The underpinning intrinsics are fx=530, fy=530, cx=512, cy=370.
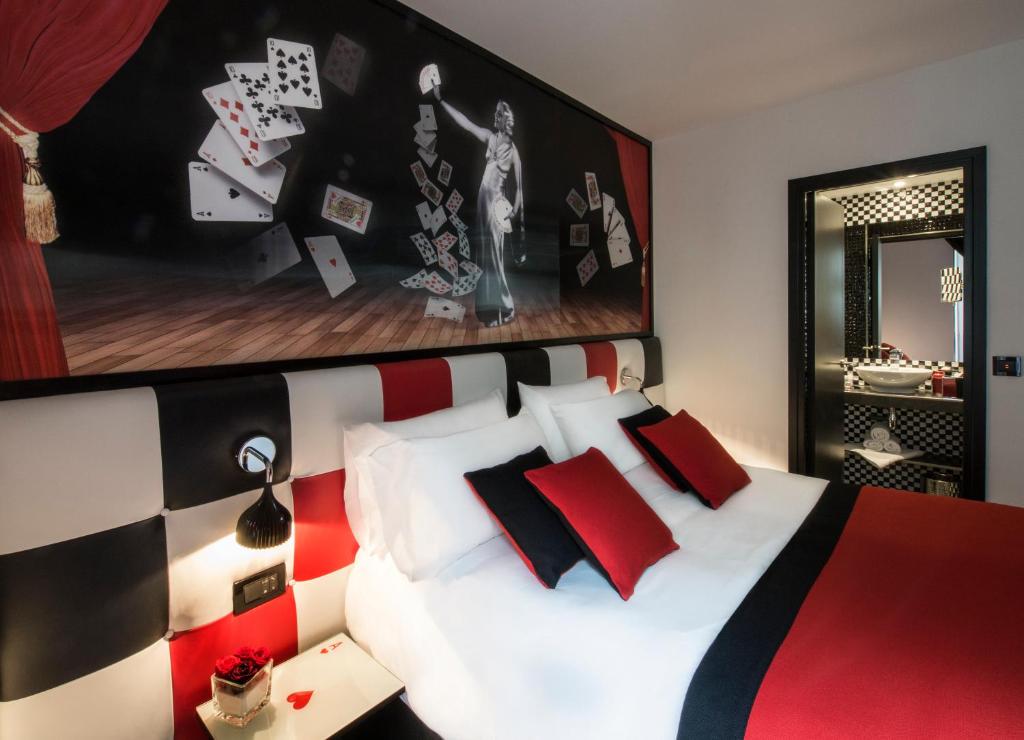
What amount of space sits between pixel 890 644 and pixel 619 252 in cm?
255

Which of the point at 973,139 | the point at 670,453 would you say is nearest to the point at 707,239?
the point at 973,139

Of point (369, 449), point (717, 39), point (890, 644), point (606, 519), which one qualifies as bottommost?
point (890, 644)

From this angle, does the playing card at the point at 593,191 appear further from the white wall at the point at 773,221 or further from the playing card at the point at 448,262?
the playing card at the point at 448,262

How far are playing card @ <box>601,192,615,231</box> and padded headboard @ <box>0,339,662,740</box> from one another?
198 centimetres

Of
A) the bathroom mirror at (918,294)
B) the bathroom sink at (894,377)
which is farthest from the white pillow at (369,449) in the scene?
the bathroom mirror at (918,294)

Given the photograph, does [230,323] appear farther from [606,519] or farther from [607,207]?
[607,207]

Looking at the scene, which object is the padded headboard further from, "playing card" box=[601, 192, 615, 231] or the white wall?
the white wall

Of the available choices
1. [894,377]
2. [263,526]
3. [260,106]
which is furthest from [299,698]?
[894,377]

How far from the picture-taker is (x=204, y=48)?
4.78 ft

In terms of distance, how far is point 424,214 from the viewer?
210cm

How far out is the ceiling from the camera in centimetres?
Result: 212

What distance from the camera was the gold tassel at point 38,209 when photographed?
3.81 feet

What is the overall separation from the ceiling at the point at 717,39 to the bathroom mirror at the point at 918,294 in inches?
61.2

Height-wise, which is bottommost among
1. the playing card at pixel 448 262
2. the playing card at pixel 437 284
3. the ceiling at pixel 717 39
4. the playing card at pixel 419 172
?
the playing card at pixel 437 284
